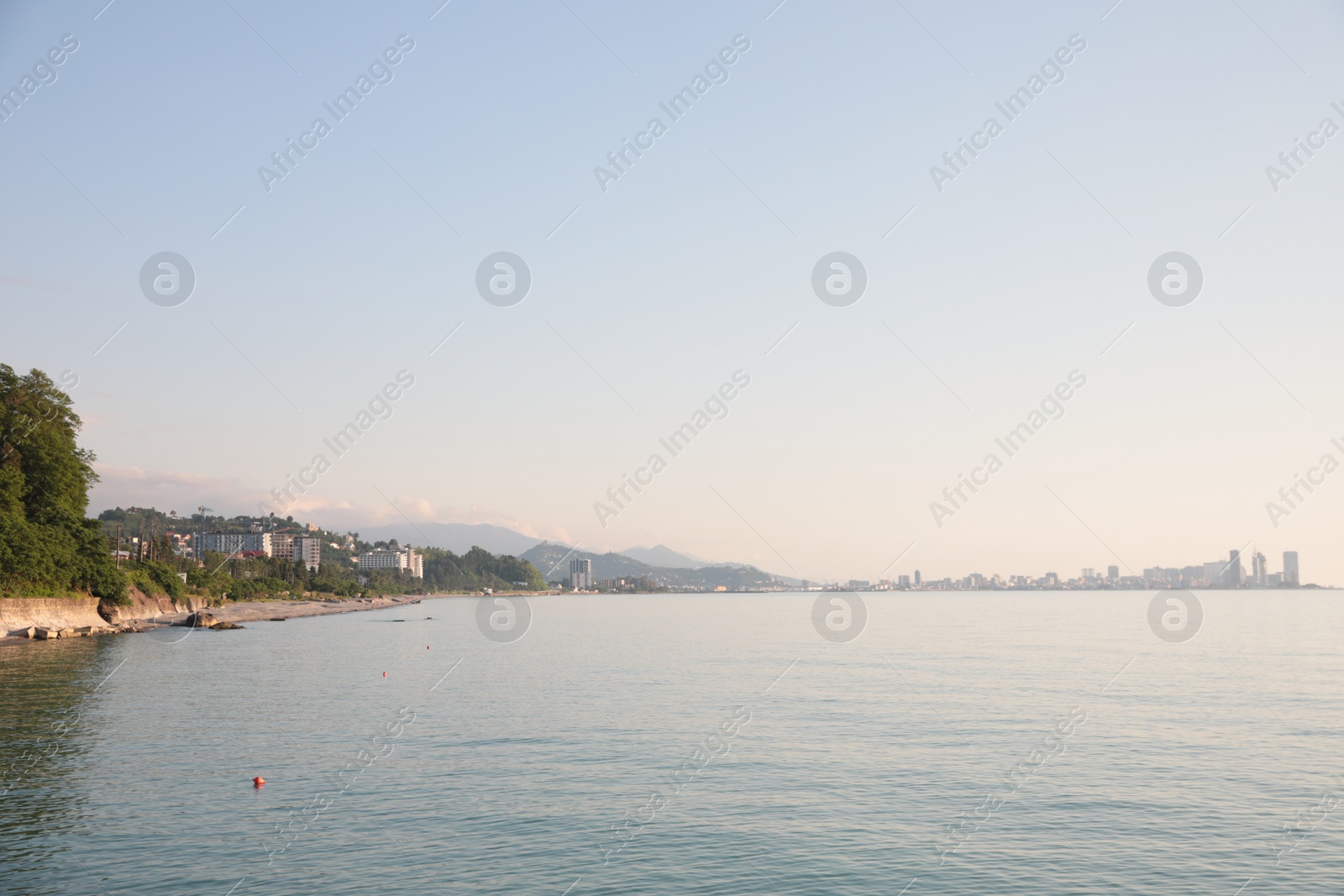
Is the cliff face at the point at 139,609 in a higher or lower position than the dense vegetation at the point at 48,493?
lower

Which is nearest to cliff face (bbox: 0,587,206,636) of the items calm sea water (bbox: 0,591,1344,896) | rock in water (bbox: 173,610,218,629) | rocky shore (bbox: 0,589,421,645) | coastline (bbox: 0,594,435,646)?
rocky shore (bbox: 0,589,421,645)

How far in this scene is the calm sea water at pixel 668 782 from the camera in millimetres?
22844

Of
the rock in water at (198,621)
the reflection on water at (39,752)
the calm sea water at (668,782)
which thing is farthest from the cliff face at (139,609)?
the calm sea water at (668,782)

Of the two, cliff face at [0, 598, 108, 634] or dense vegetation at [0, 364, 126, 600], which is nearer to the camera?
cliff face at [0, 598, 108, 634]

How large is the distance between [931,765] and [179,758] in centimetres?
2971

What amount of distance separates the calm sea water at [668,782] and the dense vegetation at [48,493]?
30.8 m

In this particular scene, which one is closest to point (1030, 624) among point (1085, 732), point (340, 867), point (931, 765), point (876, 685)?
point (876, 685)

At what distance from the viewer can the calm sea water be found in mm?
22844

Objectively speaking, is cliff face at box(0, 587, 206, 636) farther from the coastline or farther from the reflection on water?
the reflection on water

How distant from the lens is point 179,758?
35.3m

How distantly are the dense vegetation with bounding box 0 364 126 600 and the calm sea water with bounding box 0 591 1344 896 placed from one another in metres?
30.8

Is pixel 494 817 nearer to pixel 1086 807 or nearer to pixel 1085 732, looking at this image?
pixel 1086 807

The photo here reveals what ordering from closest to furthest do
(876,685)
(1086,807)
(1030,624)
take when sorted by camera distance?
(1086,807) < (876,685) < (1030,624)

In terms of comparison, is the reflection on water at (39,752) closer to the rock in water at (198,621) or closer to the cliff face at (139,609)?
the cliff face at (139,609)
